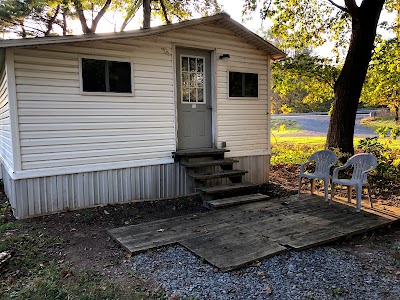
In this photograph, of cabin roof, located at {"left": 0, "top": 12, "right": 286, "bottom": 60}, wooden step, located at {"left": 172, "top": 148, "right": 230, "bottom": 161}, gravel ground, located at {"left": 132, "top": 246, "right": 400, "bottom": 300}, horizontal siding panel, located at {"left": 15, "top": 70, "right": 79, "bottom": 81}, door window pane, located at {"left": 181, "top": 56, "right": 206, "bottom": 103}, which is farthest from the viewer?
door window pane, located at {"left": 181, "top": 56, "right": 206, "bottom": 103}

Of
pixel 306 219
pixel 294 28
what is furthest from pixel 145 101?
pixel 294 28

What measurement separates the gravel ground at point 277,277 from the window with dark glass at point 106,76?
10.1ft

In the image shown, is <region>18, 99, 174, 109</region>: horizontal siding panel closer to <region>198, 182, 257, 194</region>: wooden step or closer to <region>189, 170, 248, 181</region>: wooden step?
<region>189, 170, 248, 181</region>: wooden step

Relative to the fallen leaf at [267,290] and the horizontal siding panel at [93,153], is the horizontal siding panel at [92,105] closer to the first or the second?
the horizontal siding panel at [93,153]

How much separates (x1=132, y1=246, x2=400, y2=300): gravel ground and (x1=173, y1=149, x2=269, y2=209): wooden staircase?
6.65ft

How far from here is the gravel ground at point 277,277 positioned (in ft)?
8.61

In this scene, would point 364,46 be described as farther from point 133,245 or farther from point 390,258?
point 133,245

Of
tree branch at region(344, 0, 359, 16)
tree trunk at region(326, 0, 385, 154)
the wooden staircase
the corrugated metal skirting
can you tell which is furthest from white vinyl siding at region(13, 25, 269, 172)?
tree branch at region(344, 0, 359, 16)

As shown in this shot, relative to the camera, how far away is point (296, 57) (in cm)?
917

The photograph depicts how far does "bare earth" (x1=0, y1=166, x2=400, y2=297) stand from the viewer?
3.19m

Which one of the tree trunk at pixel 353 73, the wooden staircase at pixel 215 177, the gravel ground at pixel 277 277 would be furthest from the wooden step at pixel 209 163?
the tree trunk at pixel 353 73

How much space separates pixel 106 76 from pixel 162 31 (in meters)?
1.26

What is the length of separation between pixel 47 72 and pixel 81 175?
5.65 feet

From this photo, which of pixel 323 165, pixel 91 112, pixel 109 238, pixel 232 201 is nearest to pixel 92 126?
pixel 91 112
